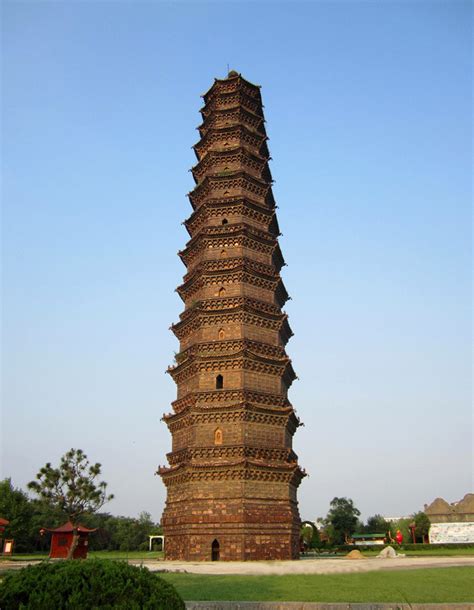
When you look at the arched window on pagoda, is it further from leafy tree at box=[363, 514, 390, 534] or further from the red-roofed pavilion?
leafy tree at box=[363, 514, 390, 534]

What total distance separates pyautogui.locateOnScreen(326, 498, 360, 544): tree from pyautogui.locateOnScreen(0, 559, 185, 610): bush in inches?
2709

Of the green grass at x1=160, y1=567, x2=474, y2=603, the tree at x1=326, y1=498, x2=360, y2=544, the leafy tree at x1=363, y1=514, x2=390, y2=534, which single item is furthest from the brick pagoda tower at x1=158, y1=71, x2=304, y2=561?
the leafy tree at x1=363, y1=514, x2=390, y2=534

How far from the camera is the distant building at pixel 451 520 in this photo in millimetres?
73750

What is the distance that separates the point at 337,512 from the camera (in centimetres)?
7450

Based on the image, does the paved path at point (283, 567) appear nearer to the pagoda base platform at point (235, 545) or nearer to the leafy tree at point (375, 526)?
the pagoda base platform at point (235, 545)

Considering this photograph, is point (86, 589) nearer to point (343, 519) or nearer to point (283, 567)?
point (283, 567)

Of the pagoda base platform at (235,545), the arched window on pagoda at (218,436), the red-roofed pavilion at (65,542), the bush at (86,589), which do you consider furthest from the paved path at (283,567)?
the red-roofed pavilion at (65,542)

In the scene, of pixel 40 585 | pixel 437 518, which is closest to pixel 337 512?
pixel 437 518

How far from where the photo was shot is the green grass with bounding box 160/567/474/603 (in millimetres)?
11812

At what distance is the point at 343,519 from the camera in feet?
241

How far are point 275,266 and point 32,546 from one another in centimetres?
4383

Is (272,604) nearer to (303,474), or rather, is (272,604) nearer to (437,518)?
(303,474)

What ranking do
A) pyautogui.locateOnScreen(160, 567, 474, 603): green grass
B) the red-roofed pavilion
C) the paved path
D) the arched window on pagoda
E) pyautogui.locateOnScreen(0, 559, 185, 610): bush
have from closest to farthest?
pyautogui.locateOnScreen(0, 559, 185, 610): bush → pyautogui.locateOnScreen(160, 567, 474, 603): green grass → the paved path → the arched window on pagoda → the red-roofed pavilion

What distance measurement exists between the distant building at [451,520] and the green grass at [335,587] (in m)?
63.5
